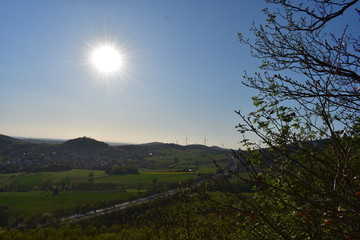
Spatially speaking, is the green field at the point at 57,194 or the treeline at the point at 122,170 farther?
the treeline at the point at 122,170

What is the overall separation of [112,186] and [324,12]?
9279 cm

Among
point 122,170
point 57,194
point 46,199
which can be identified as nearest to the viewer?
point 46,199

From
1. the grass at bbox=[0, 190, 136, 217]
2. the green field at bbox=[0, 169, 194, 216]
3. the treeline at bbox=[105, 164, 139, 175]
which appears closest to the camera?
the grass at bbox=[0, 190, 136, 217]

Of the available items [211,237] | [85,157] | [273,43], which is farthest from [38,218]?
[85,157]

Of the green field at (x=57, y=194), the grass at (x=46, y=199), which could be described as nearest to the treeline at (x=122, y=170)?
the green field at (x=57, y=194)

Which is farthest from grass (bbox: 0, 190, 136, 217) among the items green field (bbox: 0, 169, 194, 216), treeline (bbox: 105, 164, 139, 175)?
treeline (bbox: 105, 164, 139, 175)

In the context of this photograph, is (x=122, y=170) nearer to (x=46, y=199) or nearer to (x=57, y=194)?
(x=57, y=194)

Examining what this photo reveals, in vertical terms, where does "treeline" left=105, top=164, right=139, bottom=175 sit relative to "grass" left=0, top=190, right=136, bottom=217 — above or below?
above

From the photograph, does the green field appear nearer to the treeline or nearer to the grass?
the grass

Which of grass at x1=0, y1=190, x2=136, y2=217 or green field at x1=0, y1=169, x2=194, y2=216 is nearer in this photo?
grass at x1=0, y1=190, x2=136, y2=217

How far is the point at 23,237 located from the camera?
32875mm

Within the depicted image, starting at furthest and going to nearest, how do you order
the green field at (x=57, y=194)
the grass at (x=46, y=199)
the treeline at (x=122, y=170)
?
1. the treeline at (x=122, y=170)
2. the green field at (x=57, y=194)
3. the grass at (x=46, y=199)

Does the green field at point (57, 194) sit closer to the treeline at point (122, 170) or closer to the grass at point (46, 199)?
the grass at point (46, 199)

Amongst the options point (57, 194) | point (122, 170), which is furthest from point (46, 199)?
point (122, 170)
